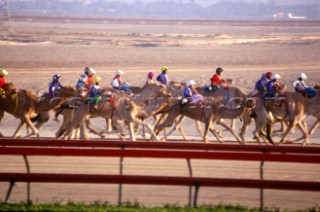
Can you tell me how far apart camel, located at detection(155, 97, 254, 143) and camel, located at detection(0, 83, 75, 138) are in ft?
8.80

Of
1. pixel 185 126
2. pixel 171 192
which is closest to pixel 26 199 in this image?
pixel 171 192

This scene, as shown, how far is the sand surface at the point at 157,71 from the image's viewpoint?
1145 cm

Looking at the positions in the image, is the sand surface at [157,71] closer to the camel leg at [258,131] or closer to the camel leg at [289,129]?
the camel leg at [258,131]

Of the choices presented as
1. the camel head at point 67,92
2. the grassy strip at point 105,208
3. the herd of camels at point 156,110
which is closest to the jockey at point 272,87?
the herd of camels at point 156,110

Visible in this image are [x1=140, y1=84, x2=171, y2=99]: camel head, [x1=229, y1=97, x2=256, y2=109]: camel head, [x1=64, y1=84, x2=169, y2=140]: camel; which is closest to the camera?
[x1=64, y1=84, x2=169, y2=140]: camel

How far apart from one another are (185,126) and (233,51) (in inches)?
1052

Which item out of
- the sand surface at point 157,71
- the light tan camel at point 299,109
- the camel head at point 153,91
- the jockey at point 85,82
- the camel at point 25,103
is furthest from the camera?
the camel head at point 153,91

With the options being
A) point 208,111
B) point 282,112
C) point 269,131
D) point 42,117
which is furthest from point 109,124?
point 282,112

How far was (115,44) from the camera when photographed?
2110 inches

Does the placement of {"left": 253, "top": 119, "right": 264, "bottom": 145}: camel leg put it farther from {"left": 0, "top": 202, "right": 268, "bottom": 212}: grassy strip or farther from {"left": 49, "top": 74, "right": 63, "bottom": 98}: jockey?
{"left": 0, "top": 202, "right": 268, "bottom": 212}: grassy strip

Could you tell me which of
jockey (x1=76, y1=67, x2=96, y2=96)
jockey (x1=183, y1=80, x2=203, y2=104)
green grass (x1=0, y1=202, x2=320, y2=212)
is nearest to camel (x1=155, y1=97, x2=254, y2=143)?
jockey (x1=183, y1=80, x2=203, y2=104)

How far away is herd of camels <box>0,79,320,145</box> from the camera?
59.2 feet

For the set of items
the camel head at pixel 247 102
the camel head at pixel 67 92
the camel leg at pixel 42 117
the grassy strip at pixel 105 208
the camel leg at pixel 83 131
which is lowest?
the grassy strip at pixel 105 208

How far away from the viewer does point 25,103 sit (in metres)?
18.7
